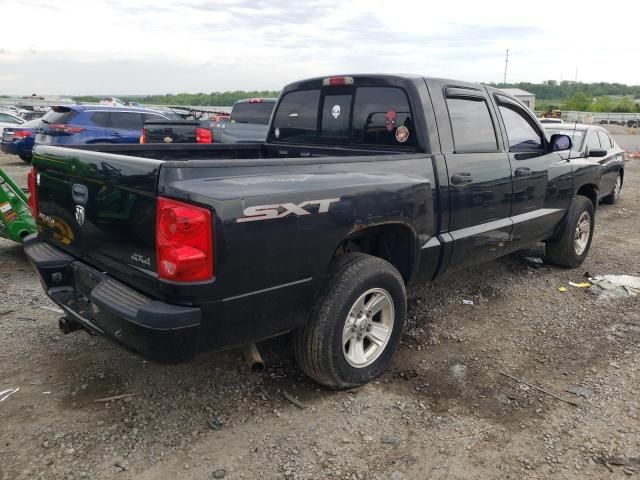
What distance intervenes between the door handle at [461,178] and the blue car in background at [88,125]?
31.9 feet

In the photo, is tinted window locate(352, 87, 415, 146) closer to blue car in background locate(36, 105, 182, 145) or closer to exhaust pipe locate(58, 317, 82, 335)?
exhaust pipe locate(58, 317, 82, 335)

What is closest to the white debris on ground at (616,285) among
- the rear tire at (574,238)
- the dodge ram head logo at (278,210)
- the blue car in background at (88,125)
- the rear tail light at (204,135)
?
the rear tire at (574,238)

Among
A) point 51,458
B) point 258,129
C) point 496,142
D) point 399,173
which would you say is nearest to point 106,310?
point 51,458

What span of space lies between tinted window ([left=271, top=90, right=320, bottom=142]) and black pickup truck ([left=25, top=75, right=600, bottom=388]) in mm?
16

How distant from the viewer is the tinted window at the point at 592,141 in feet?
28.9

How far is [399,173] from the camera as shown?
11.0 ft

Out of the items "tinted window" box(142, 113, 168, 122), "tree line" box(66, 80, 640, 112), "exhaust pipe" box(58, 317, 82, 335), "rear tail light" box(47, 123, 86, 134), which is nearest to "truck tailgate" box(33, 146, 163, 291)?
"exhaust pipe" box(58, 317, 82, 335)

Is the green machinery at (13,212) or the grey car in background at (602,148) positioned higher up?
the grey car in background at (602,148)

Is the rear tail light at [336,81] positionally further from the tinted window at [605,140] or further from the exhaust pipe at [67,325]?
the tinted window at [605,140]

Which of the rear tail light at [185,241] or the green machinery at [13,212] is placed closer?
the rear tail light at [185,241]

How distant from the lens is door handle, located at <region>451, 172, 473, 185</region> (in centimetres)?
375

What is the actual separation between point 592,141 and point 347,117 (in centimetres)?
664

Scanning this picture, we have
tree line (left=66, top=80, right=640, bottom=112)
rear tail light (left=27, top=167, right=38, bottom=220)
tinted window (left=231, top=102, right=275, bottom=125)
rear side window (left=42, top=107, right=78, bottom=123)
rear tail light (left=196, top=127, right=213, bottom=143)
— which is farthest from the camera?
tree line (left=66, top=80, right=640, bottom=112)

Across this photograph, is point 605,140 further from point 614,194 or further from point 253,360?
point 253,360
